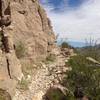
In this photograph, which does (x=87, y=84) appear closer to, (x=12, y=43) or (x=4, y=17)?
(x=12, y=43)

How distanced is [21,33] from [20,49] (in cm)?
200

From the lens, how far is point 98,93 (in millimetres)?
17422

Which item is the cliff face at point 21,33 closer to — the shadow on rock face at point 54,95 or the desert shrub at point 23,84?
the desert shrub at point 23,84

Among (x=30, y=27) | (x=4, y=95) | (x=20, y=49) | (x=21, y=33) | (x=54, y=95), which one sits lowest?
(x=54, y=95)

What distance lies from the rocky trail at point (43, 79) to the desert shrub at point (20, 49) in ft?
4.73

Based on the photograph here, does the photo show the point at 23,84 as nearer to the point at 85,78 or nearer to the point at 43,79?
the point at 43,79

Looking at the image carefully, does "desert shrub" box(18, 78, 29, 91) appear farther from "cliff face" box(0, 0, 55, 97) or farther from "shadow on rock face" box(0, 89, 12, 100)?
"shadow on rock face" box(0, 89, 12, 100)

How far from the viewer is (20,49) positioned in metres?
21.2

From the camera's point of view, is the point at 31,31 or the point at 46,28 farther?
the point at 46,28

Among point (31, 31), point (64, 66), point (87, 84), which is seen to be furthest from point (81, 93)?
point (31, 31)

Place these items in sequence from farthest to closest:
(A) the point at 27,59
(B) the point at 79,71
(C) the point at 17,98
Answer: (A) the point at 27,59, (B) the point at 79,71, (C) the point at 17,98

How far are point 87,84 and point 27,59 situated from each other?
5.31 m

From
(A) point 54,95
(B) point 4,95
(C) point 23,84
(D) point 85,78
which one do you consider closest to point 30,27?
(C) point 23,84

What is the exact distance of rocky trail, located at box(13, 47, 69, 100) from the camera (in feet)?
57.9
